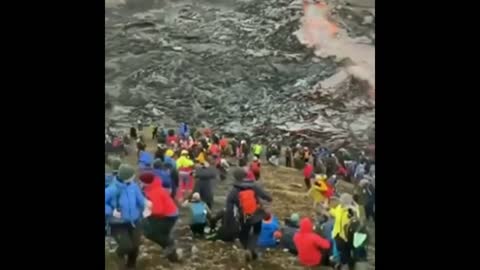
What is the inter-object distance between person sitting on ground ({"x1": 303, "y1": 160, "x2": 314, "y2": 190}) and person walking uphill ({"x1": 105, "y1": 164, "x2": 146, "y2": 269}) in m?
0.44

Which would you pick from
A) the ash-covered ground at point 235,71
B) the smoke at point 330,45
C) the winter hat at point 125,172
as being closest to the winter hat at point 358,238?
the ash-covered ground at point 235,71

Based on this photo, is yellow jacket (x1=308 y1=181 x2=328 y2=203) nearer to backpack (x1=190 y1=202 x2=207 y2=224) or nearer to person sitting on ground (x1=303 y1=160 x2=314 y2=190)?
person sitting on ground (x1=303 y1=160 x2=314 y2=190)

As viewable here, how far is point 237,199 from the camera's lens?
1990 mm

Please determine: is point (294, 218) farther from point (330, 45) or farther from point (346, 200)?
point (330, 45)

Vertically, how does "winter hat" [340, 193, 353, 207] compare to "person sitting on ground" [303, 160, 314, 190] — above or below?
below

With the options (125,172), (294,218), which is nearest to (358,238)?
(294,218)

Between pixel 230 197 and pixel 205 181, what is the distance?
0.26ft

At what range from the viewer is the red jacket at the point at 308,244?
78.5 inches

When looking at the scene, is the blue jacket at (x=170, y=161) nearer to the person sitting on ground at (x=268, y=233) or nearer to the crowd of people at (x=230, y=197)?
the crowd of people at (x=230, y=197)

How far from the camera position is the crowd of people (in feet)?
6.43

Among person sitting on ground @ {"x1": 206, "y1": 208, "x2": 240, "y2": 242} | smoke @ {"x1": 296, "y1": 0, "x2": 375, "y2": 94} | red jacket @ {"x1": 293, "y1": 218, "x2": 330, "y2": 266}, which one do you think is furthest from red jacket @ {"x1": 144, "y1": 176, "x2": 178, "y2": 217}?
smoke @ {"x1": 296, "y1": 0, "x2": 375, "y2": 94}

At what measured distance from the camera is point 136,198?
1.96m
